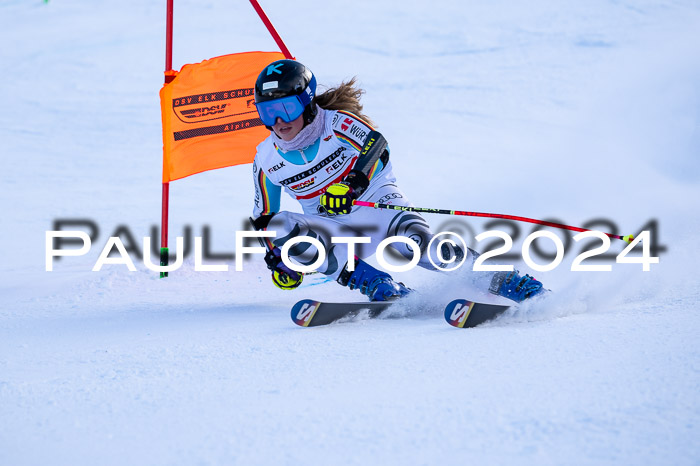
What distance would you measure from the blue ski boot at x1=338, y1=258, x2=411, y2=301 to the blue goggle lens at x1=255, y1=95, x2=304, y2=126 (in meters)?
0.88

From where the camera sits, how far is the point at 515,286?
136 inches

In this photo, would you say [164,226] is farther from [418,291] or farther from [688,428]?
[688,428]

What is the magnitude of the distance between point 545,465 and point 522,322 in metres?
1.60

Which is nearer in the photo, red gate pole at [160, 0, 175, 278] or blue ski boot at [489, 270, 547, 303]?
blue ski boot at [489, 270, 547, 303]

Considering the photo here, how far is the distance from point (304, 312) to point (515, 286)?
3.59ft

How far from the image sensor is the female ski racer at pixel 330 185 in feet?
11.5

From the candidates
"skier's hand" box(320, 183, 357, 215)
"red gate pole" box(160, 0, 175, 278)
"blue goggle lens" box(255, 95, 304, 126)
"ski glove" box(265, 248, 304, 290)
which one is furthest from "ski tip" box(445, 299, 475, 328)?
"red gate pole" box(160, 0, 175, 278)

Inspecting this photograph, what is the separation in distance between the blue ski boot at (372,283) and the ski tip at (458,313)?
663 millimetres

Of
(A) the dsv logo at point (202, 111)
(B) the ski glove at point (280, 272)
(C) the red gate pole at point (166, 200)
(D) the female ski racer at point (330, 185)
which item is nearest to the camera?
(D) the female ski racer at point (330, 185)

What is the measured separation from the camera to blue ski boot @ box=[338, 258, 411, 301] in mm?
3666

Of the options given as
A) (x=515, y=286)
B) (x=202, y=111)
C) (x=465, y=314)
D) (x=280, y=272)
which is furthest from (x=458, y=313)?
(x=202, y=111)

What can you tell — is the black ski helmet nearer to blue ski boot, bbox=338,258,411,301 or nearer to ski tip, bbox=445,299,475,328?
blue ski boot, bbox=338,258,411,301

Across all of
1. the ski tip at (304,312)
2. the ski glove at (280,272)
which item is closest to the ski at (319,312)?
the ski tip at (304,312)

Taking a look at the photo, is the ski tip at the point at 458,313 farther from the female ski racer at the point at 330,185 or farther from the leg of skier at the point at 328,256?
the leg of skier at the point at 328,256
